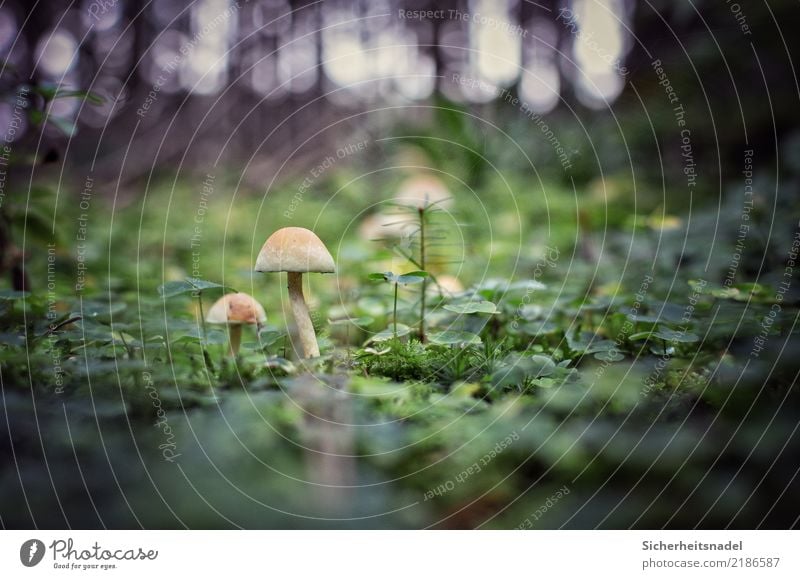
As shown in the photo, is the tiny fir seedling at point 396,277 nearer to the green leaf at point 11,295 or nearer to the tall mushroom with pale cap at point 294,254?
the tall mushroom with pale cap at point 294,254

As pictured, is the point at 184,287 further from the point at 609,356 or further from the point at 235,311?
the point at 609,356

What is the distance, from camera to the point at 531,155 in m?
3.36

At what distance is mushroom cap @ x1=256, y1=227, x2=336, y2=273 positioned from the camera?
3.45 ft

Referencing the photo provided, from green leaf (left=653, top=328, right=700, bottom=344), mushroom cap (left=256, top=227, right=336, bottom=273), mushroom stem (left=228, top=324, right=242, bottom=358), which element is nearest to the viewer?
mushroom cap (left=256, top=227, right=336, bottom=273)

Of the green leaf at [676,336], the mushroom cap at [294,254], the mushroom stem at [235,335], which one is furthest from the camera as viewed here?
the mushroom stem at [235,335]

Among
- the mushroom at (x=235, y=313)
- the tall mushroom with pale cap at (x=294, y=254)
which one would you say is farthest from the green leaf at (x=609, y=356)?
the mushroom at (x=235, y=313)

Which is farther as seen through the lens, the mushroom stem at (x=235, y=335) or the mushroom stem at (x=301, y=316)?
the mushroom stem at (x=235, y=335)

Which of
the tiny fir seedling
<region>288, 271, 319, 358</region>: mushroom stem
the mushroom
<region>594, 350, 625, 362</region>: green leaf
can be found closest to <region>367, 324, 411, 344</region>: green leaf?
the tiny fir seedling

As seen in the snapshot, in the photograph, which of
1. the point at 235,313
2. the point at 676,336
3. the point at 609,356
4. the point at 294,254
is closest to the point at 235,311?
the point at 235,313

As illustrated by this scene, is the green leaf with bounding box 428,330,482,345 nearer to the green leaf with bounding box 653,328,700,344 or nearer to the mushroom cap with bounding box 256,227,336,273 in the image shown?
the mushroom cap with bounding box 256,227,336,273

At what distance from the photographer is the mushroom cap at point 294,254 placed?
1051mm

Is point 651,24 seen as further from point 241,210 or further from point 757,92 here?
point 241,210

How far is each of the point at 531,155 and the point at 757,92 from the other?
1.28 meters

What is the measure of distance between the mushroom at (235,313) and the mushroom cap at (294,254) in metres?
0.19
